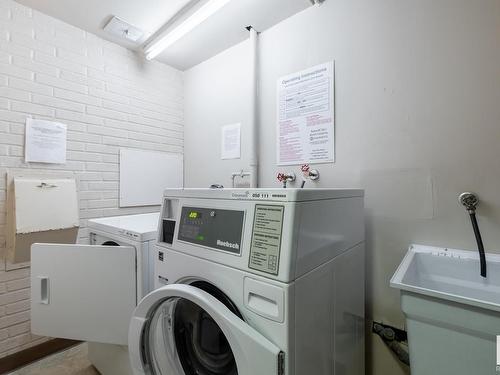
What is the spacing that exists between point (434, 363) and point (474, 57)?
1345 millimetres

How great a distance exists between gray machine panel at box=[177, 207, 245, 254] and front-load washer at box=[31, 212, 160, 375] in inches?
13.0

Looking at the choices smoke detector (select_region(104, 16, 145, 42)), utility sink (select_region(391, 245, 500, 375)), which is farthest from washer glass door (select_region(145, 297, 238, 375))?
smoke detector (select_region(104, 16, 145, 42))

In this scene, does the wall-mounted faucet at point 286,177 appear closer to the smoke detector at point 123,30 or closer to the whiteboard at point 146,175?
the whiteboard at point 146,175

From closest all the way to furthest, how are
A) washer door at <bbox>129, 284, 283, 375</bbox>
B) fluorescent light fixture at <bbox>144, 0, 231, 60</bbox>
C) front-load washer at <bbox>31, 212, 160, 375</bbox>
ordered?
washer door at <bbox>129, 284, 283, 375</bbox>, front-load washer at <bbox>31, 212, 160, 375</bbox>, fluorescent light fixture at <bbox>144, 0, 231, 60</bbox>

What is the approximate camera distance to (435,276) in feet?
3.99

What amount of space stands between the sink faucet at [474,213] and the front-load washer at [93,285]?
1.52 metres

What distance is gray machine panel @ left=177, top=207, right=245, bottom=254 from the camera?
89 cm

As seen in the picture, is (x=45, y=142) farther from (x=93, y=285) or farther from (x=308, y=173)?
(x=308, y=173)

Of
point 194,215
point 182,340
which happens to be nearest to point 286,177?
point 194,215

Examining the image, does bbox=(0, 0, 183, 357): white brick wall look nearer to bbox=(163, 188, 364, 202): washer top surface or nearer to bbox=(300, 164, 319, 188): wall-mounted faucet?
bbox=(163, 188, 364, 202): washer top surface

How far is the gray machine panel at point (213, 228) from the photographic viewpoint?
35.0 inches

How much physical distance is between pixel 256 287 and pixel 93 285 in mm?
984

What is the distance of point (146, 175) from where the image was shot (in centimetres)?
243

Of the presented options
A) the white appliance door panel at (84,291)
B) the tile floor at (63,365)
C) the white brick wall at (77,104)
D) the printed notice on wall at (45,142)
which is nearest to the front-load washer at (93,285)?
the white appliance door panel at (84,291)
